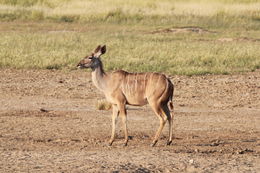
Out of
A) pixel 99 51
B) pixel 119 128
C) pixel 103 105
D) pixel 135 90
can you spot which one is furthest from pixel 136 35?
pixel 135 90

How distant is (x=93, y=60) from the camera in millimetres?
10828

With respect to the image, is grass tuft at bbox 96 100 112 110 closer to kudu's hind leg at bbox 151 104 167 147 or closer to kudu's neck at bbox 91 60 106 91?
kudu's neck at bbox 91 60 106 91

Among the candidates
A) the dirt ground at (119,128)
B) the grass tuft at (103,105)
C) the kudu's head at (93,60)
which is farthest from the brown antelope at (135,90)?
the grass tuft at (103,105)

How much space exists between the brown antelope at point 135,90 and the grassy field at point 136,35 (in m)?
8.04

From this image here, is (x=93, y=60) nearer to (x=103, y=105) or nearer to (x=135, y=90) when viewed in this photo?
(x=135, y=90)

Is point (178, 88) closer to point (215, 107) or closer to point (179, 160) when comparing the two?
point (215, 107)

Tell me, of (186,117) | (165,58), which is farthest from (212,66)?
(186,117)

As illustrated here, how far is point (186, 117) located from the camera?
13.4m

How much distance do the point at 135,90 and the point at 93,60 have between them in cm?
80

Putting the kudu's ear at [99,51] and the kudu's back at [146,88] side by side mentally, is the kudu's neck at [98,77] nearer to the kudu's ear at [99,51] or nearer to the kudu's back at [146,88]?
the kudu's ear at [99,51]

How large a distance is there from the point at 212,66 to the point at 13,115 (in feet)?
26.6

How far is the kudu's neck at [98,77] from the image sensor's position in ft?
35.1

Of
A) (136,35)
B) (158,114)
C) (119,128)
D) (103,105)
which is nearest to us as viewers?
(158,114)

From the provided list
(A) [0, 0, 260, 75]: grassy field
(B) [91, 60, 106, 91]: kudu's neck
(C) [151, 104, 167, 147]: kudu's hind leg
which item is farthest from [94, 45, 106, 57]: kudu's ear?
(A) [0, 0, 260, 75]: grassy field
